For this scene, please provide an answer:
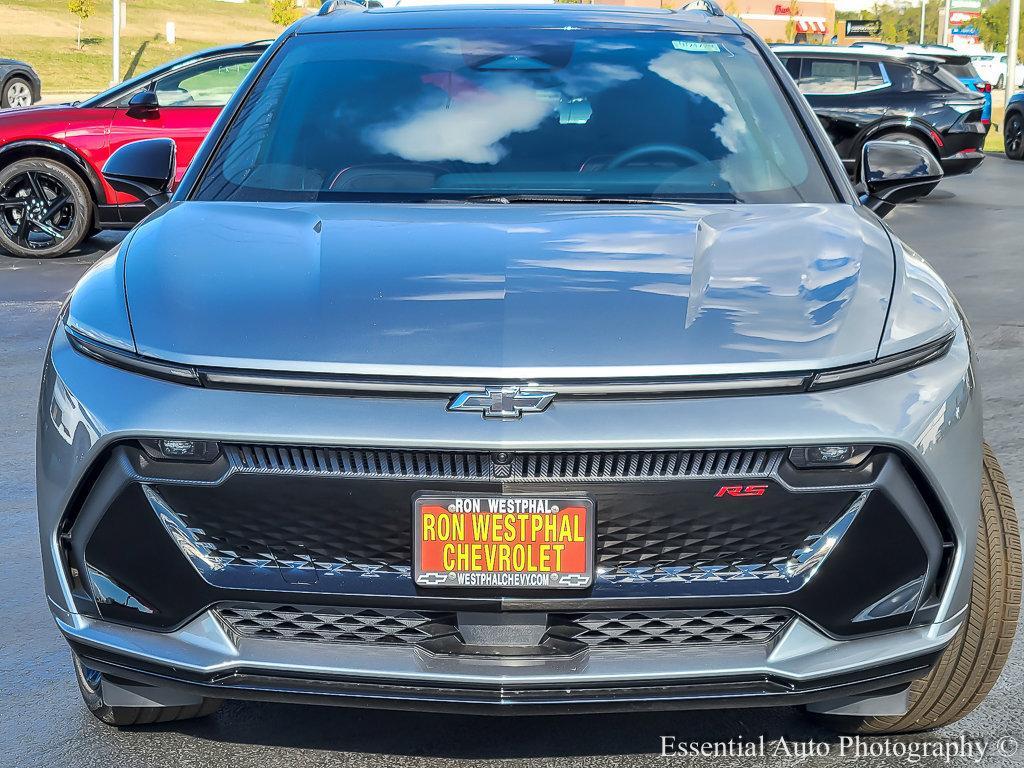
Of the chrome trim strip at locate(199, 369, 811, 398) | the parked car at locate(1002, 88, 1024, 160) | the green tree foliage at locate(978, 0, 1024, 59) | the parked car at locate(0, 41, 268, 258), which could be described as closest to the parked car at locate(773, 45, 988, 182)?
the parked car at locate(1002, 88, 1024, 160)

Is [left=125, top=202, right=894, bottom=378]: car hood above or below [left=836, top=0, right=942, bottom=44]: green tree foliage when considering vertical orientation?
above

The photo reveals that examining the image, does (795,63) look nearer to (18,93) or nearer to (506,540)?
(506,540)

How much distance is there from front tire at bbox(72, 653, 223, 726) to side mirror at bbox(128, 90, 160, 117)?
814 cm

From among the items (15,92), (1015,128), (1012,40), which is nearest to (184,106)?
(1015,128)

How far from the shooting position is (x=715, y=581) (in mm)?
2369

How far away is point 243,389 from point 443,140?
1.42m

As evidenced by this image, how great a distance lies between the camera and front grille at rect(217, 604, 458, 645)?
242cm

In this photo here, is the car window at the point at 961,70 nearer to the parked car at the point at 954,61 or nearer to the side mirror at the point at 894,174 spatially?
the parked car at the point at 954,61

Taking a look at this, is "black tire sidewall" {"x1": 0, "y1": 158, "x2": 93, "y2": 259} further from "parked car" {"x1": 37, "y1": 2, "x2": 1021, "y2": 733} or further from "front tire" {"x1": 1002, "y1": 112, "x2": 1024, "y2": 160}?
"front tire" {"x1": 1002, "y1": 112, "x2": 1024, "y2": 160}

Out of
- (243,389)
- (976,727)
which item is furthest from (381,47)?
(976,727)

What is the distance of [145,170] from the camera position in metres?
4.00

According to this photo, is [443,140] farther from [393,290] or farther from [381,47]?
[393,290]

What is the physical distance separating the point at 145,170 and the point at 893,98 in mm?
13735

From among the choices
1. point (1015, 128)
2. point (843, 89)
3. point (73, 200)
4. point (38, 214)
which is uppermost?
point (73, 200)
